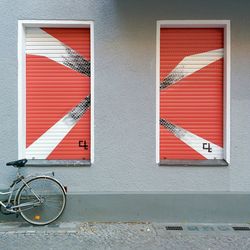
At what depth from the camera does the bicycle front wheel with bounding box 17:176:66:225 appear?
6148 millimetres

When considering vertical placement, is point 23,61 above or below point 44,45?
below

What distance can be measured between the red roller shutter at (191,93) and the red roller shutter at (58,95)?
1255mm

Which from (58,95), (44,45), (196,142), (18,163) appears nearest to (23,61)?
(44,45)

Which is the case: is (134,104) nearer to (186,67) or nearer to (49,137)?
(186,67)

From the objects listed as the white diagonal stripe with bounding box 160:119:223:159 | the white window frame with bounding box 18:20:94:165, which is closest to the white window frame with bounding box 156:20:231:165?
the white diagonal stripe with bounding box 160:119:223:159

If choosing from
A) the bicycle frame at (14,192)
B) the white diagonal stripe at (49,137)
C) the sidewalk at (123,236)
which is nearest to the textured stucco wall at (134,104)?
the bicycle frame at (14,192)

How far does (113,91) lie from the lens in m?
6.34

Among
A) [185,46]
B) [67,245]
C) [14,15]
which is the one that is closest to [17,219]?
[67,245]

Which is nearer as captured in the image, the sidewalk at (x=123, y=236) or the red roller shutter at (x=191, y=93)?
the sidewalk at (x=123, y=236)

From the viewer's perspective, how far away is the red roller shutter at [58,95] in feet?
21.3

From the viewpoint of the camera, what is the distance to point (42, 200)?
6164 mm

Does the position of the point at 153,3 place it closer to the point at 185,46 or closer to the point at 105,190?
the point at 185,46

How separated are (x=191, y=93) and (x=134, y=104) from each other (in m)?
0.96

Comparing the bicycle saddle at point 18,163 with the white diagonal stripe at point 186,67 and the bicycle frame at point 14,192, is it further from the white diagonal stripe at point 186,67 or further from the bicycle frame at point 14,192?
the white diagonal stripe at point 186,67
